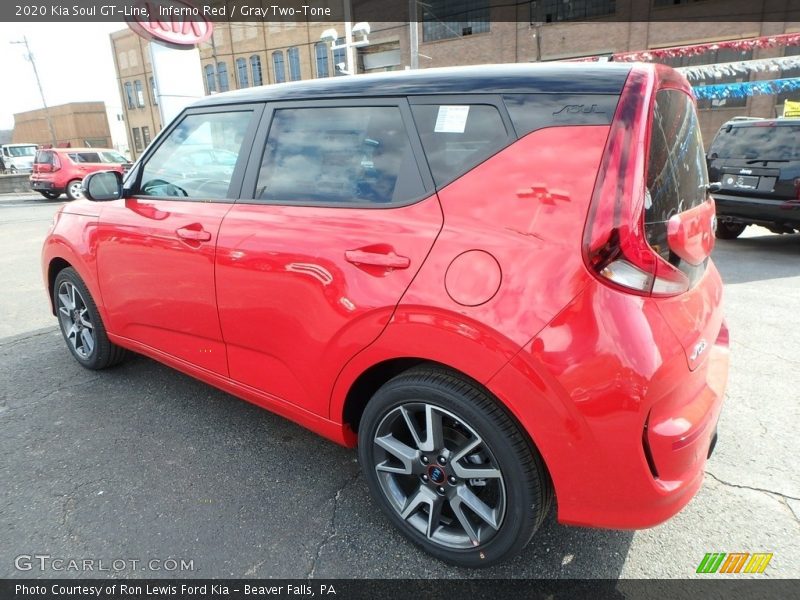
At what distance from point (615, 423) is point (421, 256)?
81 centimetres

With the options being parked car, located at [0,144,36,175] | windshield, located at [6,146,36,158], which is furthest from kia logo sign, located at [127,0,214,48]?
windshield, located at [6,146,36,158]

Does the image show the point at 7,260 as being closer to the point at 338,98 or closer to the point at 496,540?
the point at 338,98

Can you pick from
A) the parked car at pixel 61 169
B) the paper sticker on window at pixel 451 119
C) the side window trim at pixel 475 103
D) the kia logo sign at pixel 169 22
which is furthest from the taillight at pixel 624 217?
the parked car at pixel 61 169

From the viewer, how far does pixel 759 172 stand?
692 centimetres

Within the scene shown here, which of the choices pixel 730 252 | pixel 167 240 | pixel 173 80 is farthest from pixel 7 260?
pixel 730 252

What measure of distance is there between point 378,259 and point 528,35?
31325 mm

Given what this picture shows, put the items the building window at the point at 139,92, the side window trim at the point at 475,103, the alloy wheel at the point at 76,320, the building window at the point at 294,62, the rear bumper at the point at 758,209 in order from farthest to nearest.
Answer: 1. the building window at the point at 139,92
2. the building window at the point at 294,62
3. the rear bumper at the point at 758,209
4. the alloy wheel at the point at 76,320
5. the side window trim at the point at 475,103

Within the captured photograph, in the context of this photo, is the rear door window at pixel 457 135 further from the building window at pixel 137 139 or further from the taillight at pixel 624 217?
the building window at pixel 137 139

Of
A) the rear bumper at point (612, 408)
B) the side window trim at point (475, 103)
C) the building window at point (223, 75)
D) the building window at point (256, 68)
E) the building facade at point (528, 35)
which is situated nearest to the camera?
the rear bumper at point (612, 408)

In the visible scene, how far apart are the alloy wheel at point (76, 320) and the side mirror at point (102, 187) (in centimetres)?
83

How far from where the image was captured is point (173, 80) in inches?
434

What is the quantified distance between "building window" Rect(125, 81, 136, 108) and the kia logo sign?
48339 mm

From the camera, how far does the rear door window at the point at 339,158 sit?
1.95 meters

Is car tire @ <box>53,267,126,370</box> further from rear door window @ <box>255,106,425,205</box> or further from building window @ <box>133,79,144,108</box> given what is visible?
building window @ <box>133,79,144,108</box>
